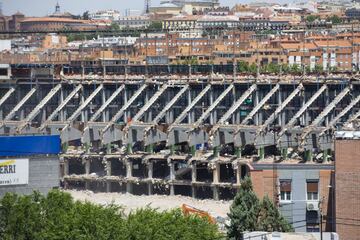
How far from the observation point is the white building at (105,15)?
408 ft

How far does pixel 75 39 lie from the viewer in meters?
95.4

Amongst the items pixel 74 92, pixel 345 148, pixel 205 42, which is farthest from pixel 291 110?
pixel 205 42

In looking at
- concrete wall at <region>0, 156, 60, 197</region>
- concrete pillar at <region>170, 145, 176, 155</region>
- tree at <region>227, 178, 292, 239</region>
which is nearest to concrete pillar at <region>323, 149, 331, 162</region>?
concrete pillar at <region>170, 145, 176, 155</region>

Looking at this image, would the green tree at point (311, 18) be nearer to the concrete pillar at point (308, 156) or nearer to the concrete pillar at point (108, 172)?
the concrete pillar at point (108, 172)

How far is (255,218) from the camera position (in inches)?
938

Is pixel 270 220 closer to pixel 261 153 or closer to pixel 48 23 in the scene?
pixel 261 153

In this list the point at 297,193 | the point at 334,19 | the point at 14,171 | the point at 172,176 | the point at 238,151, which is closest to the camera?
the point at 297,193

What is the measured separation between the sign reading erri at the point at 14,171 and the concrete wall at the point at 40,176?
3.3 inches

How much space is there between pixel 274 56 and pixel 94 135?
958 inches

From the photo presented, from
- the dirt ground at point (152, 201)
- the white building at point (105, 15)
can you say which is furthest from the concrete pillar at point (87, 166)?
the white building at point (105, 15)

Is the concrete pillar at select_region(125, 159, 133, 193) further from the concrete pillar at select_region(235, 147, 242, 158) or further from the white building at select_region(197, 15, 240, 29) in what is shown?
→ the white building at select_region(197, 15, 240, 29)

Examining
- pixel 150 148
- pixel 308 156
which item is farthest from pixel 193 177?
pixel 308 156

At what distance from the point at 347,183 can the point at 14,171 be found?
8.41 metres

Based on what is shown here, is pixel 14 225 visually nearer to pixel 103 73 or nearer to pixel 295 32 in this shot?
pixel 103 73
